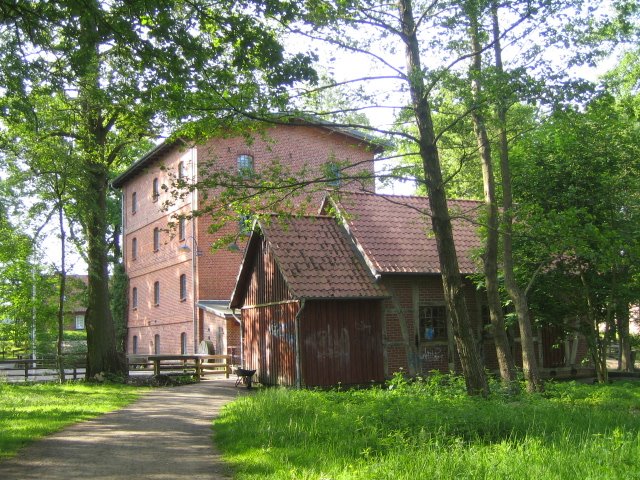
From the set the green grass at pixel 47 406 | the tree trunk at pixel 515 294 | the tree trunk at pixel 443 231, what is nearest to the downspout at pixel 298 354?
the green grass at pixel 47 406

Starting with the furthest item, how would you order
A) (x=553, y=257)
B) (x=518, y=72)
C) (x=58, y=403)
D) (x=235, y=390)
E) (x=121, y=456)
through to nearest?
(x=235, y=390)
(x=553, y=257)
(x=58, y=403)
(x=518, y=72)
(x=121, y=456)

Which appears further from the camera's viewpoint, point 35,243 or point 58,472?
point 35,243

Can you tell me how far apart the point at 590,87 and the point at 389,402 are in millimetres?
6061

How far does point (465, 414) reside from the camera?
9.18m

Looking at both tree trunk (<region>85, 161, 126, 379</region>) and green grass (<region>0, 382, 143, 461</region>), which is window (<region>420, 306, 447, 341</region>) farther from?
tree trunk (<region>85, 161, 126, 379</region>)

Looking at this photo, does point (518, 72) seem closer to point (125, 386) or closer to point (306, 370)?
point (306, 370)

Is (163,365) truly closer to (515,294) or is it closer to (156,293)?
(156,293)

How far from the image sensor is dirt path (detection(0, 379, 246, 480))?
7.82 m

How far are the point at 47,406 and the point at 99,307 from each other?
28.3ft

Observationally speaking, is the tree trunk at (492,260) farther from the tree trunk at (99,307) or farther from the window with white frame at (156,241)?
the window with white frame at (156,241)

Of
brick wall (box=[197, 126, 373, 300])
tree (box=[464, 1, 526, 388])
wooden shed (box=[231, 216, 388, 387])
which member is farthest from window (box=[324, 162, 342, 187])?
brick wall (box=[197, 126, 373, 300])

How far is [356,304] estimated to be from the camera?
19000 mm

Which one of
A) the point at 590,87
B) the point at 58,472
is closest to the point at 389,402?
the point at 58,472

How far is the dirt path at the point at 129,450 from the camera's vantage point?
7.82 metres
